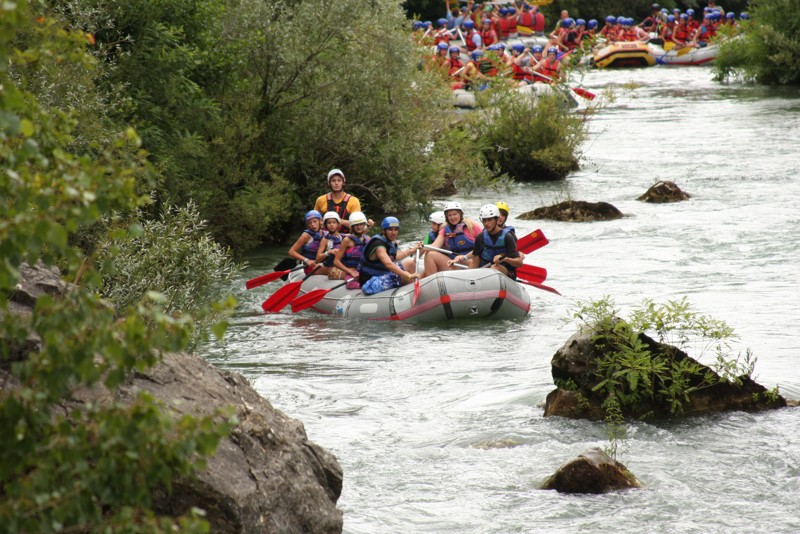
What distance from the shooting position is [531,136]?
19.5 metres

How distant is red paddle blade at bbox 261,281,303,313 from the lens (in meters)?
11.8

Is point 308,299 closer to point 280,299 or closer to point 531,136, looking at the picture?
point 280,299

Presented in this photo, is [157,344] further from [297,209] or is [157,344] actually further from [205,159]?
[297,209]

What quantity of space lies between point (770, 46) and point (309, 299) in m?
21.2

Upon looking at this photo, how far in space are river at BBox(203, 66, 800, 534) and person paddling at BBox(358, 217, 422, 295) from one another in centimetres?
59

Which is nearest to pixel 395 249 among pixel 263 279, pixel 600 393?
pixel 263 279

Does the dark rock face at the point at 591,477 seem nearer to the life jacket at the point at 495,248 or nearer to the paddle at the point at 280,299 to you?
the life jacket at the point at 495,248

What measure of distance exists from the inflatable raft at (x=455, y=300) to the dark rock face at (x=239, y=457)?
6.22m

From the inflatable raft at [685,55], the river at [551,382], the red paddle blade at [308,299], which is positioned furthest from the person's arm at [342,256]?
the inflatable raft at [685,55]

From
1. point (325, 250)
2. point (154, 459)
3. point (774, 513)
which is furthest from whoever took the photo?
point (325, 250)

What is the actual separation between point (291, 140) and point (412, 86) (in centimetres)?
219

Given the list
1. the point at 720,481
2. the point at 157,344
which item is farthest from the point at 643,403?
the point at 157,344

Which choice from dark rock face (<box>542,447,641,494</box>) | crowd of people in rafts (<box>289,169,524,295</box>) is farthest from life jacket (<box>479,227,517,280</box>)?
dark rock face (<box>542,447,641,494</box>)

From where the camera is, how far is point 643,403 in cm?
728
